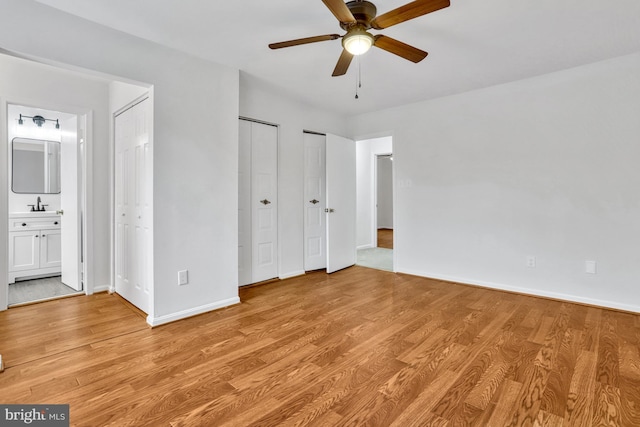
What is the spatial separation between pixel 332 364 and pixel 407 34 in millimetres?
2623

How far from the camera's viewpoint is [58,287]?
12.2 feet

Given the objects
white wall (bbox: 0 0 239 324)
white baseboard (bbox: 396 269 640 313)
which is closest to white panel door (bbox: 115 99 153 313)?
white wall (bbox: 0 0 239 324)

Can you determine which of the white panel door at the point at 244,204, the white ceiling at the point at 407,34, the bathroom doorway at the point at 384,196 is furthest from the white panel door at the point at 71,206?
the bathroom doorway at the point at 384,196

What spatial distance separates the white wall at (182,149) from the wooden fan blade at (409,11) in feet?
5.87

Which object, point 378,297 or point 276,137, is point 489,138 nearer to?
point 378,297

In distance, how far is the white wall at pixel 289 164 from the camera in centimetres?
401

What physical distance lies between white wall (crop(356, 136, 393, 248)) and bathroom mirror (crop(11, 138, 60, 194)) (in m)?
5.24

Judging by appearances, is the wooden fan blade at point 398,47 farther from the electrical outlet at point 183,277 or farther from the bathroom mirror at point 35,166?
the bathroom mirror at point 35,166

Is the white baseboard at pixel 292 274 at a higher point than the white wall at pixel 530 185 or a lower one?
lower

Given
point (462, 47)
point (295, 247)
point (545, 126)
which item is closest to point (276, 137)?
point (295, 247)

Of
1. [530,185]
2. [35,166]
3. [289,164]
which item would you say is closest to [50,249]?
[35,166]

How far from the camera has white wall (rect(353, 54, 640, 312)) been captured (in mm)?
3025

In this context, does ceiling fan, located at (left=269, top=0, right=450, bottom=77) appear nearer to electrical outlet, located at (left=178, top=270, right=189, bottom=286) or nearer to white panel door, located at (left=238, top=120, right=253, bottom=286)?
white panel door, located at (left=238, top=120, right=253, bottom=286)

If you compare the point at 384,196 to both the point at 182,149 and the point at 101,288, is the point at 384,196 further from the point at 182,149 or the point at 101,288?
the point at 101,288
